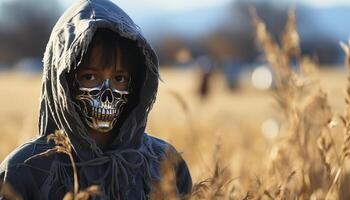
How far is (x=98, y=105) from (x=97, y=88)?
56 mm

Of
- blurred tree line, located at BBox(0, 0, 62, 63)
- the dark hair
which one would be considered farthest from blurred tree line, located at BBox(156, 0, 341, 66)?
the dark hair

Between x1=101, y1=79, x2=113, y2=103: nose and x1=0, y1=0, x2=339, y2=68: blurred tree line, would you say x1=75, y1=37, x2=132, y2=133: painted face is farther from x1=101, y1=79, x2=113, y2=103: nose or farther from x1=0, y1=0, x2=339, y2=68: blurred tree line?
x1=0, y1=0, x2=339, y2=68: blurred tree line

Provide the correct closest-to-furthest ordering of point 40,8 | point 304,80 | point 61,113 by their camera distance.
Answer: point 61,113 < point 304,80 < point 40,8

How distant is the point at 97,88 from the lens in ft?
9.04

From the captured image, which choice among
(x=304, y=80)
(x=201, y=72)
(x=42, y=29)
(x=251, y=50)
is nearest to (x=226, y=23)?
(x=251, y=50)

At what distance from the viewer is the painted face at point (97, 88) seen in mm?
2756

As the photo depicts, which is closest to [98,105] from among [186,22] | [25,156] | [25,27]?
[25,156]

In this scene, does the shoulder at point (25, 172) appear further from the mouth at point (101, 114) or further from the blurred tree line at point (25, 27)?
the blurred tree line at point (25, 27)

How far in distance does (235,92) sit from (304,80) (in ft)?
104

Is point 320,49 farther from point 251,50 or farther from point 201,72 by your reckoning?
point 201,72

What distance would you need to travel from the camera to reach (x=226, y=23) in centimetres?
7406

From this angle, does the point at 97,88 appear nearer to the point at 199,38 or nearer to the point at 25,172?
the point at 25,172

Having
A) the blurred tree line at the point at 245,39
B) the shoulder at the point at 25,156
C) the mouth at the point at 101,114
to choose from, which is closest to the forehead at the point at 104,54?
the mouth at the point at 101,114

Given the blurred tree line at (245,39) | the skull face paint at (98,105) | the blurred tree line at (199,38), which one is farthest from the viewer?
the blurred tree line at (199,38)
